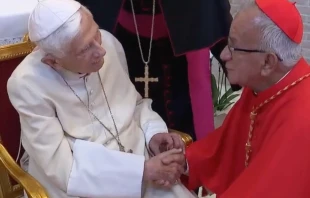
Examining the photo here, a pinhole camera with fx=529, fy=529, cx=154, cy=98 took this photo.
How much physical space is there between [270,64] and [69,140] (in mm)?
734

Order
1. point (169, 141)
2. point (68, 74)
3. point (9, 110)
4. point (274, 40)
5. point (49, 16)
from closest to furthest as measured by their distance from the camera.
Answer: point (274, 40) → point (49, 16) → point (68, 74) → point (169, 141) → point (9, 110)

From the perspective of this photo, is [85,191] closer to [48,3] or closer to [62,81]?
[62,81]

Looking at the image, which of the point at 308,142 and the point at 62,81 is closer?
the point at 308,142

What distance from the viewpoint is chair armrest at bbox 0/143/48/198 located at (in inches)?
67.8

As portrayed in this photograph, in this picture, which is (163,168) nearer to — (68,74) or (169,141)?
(169,141)

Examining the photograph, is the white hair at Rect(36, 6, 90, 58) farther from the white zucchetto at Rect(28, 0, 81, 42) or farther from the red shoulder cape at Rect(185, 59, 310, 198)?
the red shoulder cape at Rect(185, 59, 310, 198)

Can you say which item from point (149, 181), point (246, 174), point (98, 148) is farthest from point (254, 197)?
point (98, 148)

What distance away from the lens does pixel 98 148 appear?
1.79 meters

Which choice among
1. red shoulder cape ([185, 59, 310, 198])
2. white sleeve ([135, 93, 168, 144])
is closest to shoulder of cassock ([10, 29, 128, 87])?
white sleeve ([135, 93, 168, 144])

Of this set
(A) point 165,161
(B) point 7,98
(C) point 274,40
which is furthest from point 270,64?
(B) point 7,98

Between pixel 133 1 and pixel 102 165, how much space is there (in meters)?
0.68

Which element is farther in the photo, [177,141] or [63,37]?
[177,141]

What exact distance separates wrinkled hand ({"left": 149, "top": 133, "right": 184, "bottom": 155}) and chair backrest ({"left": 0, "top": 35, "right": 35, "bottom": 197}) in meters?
0.56

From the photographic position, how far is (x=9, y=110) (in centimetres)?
206
